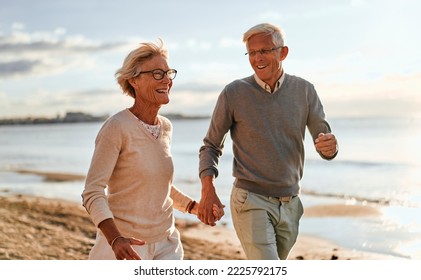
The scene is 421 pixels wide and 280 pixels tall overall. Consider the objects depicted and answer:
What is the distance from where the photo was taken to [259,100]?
11.9ft

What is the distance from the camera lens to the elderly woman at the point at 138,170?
2986 mm

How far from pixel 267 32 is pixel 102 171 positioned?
1216mm

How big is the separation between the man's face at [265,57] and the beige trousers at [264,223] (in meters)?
0.64

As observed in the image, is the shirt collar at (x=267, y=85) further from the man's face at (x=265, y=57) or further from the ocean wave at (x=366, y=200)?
the ocean wave at (x=366, y=200)

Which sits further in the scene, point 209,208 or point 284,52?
point 284,52

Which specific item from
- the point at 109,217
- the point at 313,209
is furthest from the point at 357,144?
the point at 109,217

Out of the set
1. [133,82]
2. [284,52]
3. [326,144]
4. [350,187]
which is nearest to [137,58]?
[133,82]


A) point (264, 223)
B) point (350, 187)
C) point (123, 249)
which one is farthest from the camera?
point (350, 187)

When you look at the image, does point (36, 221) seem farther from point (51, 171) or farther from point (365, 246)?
point (51, 171)

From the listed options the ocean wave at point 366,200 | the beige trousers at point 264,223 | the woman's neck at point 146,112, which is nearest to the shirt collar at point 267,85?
the beige trousers at point 264,223

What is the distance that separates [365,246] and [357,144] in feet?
70.2

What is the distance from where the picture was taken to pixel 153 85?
3.19 metres

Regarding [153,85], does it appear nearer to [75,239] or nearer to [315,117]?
[315,117]

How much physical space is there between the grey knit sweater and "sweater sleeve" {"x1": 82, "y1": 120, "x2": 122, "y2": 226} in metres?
0.68
